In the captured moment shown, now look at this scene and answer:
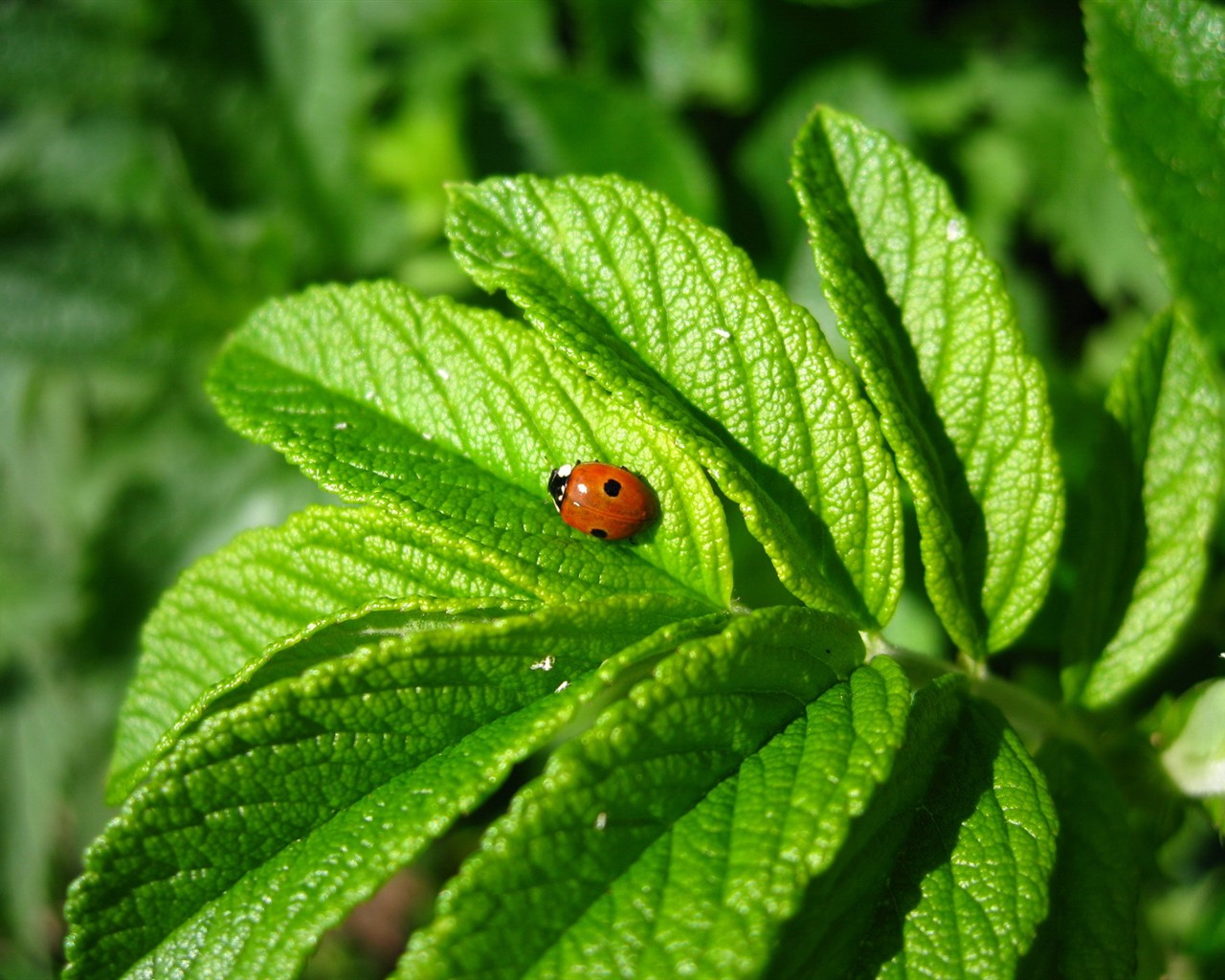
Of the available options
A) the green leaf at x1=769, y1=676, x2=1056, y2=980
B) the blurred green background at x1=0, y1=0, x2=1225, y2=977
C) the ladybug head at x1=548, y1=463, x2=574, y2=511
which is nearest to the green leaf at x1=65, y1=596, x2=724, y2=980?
the ladybug head at x1=548, y1=463, x2=574, y2=511

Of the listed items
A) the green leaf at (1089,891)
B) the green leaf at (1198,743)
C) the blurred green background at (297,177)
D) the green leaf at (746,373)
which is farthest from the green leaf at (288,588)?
the blurred green background at (297,177)

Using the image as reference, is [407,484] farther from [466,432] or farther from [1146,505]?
[1146,505]

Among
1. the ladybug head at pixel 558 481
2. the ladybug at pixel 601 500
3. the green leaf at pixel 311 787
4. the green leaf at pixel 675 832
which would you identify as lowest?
the green leaf at pixel 675 832

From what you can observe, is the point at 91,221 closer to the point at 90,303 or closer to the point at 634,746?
the point at 90,303

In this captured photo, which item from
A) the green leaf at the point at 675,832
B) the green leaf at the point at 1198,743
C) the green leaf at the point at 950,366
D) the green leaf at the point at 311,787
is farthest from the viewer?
the green leaf at the point at 1198,743

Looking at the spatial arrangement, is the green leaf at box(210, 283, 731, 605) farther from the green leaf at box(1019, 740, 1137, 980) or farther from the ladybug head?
the green leaf at box(1019, 740, 1137, 980)

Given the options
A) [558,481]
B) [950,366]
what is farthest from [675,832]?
[950,366]

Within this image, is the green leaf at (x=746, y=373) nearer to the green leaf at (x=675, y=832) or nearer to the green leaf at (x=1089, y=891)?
the green leaf at (x=675, y=832)
